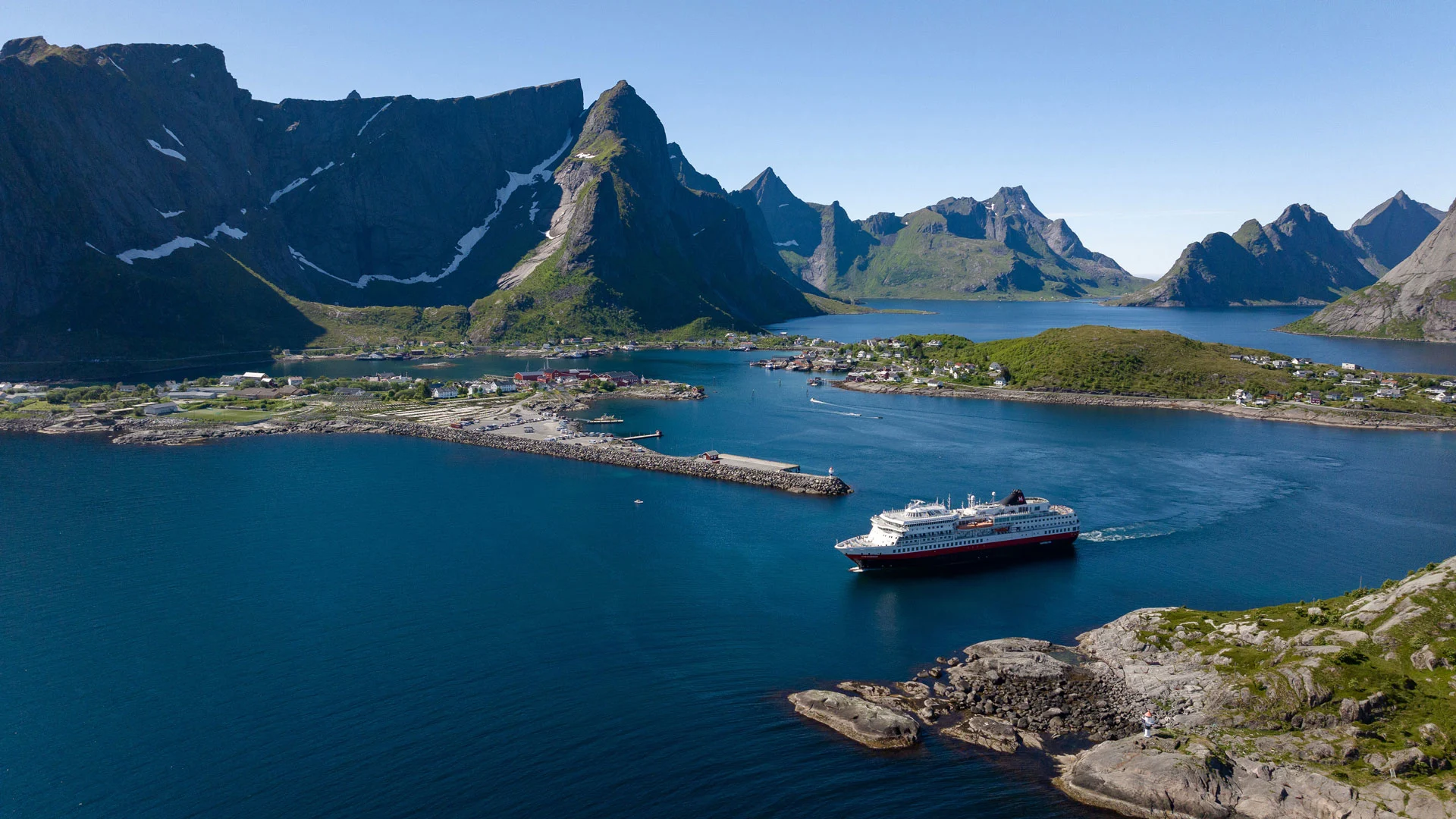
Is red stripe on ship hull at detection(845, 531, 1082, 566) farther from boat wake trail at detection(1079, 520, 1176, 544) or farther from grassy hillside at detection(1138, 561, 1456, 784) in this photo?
grassy hillside at detection(1138, 561, 1456, 784)

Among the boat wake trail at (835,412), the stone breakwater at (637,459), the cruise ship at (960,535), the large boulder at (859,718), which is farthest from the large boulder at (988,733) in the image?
the boat wake trail at (835,412)

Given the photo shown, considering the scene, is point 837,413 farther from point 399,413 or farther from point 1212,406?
point 399,413

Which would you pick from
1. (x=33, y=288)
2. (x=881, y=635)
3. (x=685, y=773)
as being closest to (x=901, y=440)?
(x=881, y=635)

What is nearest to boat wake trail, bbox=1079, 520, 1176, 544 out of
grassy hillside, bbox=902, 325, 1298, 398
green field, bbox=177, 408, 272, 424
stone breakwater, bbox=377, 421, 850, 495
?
stone breakwater, bbox=377, 421, 850, 495

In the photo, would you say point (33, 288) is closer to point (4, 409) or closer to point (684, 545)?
point (4, 409)

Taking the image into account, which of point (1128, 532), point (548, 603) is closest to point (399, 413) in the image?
point (548, 603)

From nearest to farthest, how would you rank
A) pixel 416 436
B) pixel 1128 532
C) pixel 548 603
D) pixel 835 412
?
pixel 548 603, pixel 1128 532, pixel 416 436, pixel 835 412
